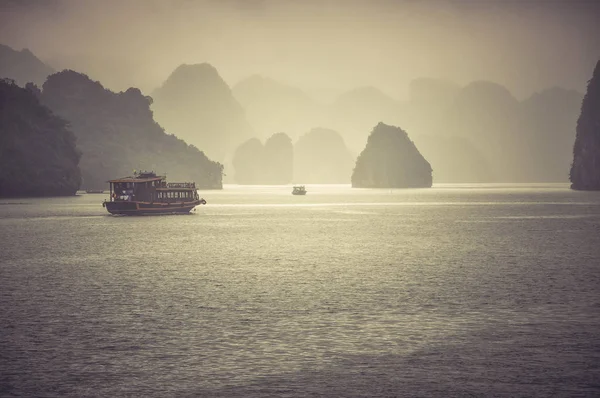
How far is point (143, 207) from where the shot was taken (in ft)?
337

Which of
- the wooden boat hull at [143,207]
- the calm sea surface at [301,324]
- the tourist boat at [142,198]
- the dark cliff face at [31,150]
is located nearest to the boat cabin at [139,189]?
the tourist boat at [142,198]

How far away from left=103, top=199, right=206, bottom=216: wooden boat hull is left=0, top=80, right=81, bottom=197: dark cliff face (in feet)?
236

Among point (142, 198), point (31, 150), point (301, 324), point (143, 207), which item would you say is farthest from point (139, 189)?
point (301, 324)

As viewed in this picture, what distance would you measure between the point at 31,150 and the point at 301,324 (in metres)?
166

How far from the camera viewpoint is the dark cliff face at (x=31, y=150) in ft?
530

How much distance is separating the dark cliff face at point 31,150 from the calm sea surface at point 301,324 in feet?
432

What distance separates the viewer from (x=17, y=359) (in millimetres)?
14977

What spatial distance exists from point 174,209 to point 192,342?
93.6m

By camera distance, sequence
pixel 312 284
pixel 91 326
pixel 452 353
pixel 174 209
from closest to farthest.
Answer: pixel 452 353 < pixel 91 326 < pixel 312 284 < pixel 174 209

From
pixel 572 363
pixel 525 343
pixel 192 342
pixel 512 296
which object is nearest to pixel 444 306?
pixel 512 296

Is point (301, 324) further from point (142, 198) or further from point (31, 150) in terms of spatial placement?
point (31, 150)

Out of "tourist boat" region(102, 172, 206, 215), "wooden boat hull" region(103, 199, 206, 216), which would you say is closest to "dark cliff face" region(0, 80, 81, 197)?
"tourist boat" region(102, 172, 206, 215)

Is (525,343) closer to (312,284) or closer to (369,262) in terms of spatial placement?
(312,284)

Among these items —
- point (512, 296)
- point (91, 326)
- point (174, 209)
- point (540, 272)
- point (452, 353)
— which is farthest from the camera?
point (174, 209)
